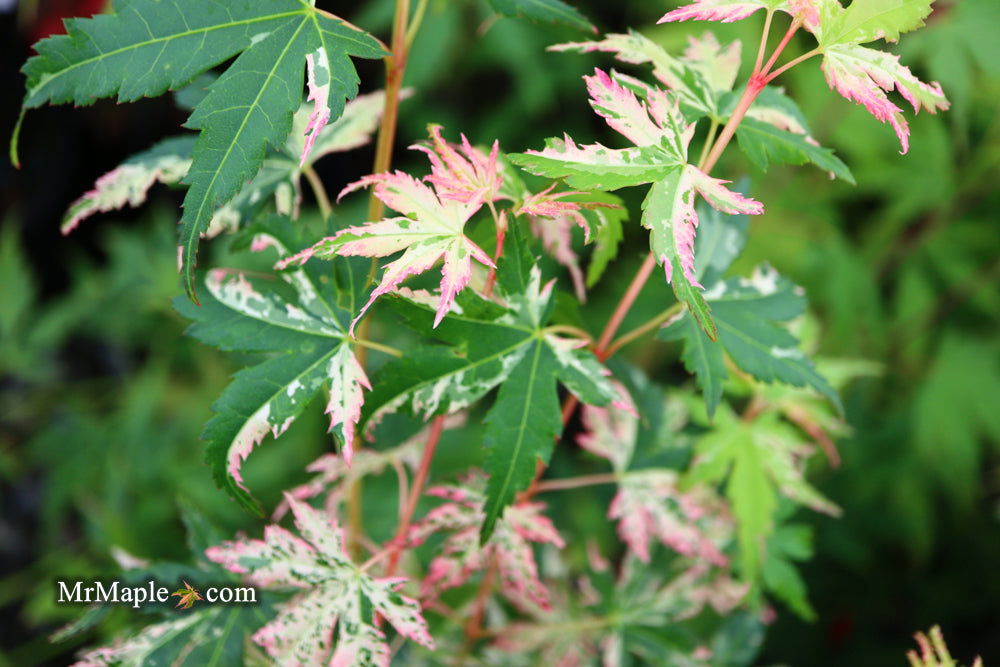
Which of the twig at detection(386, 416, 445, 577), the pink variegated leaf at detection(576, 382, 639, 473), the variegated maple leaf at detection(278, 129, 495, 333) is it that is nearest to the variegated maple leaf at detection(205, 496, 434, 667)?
the twig at detection(386, 416, 445, 577)

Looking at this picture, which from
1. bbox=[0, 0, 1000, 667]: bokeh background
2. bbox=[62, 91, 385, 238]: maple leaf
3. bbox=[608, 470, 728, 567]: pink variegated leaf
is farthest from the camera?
bbox=[0, 0, 1000, 667]: bokeh background

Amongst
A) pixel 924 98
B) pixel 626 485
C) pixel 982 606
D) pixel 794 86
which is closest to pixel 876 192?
pixel 794 86

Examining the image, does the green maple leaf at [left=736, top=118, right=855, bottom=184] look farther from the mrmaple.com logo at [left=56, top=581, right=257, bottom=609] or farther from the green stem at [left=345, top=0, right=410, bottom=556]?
the mrmaple.com logo at [left=56, top=581, right=257, bottom=609]

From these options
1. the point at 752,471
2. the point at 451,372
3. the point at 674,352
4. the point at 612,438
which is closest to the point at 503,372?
the point at 451,372

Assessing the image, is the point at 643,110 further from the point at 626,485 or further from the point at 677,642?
the point at 677,642

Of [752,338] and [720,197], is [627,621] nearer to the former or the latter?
[752,338]

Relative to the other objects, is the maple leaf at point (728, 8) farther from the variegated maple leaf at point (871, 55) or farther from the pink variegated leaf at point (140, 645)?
the pink variegated leaf at point (140, 645)

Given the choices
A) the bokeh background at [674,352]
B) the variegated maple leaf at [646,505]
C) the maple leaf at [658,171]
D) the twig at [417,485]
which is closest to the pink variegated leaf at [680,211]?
the maple leaf at [658,171]
